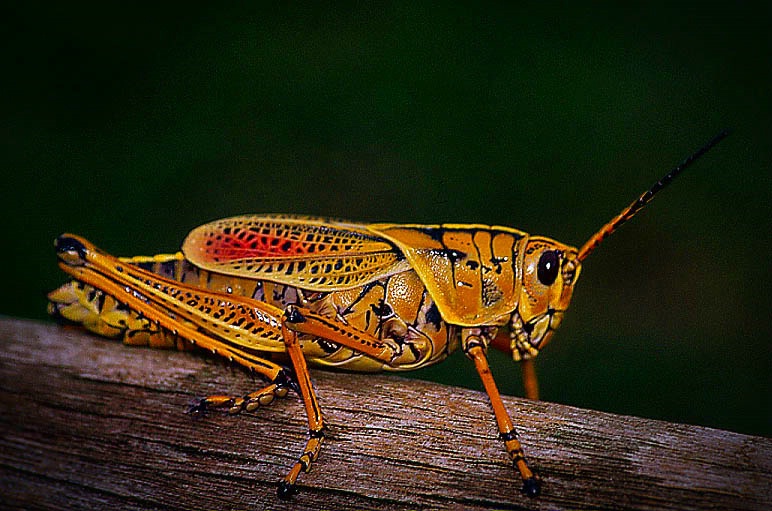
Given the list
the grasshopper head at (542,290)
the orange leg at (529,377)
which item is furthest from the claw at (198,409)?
the orange leg at (529,377)

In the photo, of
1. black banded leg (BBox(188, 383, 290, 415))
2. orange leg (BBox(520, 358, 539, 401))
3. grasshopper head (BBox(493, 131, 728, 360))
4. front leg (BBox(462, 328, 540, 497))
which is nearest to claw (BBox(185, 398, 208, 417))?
black banded leg (BBox(188, 383, 290, 415))

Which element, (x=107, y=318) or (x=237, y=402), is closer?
(x=237, y=402)

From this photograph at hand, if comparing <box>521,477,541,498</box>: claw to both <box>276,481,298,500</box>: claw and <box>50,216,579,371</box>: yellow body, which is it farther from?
<box>50,216,579,371</box>: yellow body

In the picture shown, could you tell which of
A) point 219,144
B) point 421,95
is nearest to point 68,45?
point 219,144

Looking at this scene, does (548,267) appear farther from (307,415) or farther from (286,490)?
(286,490)

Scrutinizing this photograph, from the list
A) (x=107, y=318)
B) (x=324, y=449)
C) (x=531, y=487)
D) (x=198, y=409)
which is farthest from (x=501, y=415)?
(x=107, y=318)
